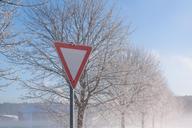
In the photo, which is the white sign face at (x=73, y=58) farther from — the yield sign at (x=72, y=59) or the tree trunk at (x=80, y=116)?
the tree trunk at (x=80, y=116)

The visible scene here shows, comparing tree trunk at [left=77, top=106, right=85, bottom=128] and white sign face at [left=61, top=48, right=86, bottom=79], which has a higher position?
white sign face at [left=61, top=48, right=86, bottom=79]

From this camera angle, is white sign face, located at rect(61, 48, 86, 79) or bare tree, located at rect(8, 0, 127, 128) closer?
white sign face, located at rect(61, 48, 86, 79)

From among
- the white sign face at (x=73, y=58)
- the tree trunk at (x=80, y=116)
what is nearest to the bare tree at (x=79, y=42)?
the tree trunk at (x=80, y=116)

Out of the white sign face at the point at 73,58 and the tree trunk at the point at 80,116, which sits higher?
the white sign face at the point at 73,58

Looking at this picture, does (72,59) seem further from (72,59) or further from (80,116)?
(80,116)

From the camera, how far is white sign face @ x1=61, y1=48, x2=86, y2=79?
19.3ft

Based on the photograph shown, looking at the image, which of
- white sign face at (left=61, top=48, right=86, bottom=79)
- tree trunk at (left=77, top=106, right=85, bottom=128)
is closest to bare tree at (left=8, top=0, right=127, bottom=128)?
tree trunk at (left=77, top=106, right=85, bottom=128)

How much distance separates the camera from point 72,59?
594cm

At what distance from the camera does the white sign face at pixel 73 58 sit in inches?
232

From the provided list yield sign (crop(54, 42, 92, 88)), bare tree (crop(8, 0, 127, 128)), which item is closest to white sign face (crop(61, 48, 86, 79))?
yield sign (crop(54, 42, 92, 88))

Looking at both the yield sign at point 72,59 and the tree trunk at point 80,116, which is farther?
the tree trunk at point 80,116

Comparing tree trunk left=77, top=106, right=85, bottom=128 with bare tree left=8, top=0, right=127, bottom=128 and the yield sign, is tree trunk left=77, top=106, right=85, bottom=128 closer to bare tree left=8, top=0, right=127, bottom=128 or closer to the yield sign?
bare tree left=8, top=0, right=127, bottom=128

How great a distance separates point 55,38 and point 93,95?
2342 millimetres

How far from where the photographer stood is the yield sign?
19.3 feet
